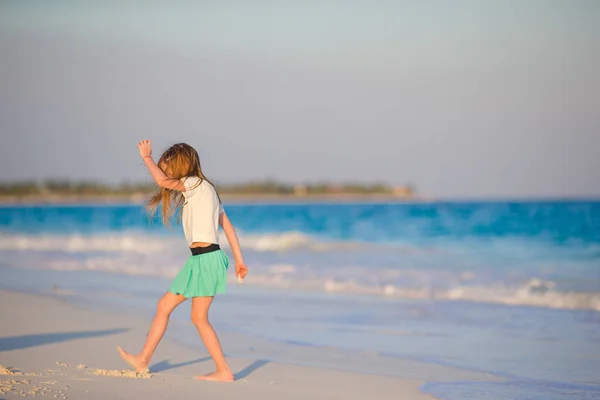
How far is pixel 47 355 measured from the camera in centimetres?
658

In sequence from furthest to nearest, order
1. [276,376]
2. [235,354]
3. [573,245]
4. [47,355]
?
[573,245] < [235,354] < [47,355] < [276,376]

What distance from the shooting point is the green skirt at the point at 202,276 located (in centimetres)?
546

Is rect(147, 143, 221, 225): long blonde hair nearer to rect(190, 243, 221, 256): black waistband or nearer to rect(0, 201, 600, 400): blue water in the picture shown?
rect(190, 243, 221, 256): black waistband

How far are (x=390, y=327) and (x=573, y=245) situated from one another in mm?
15516

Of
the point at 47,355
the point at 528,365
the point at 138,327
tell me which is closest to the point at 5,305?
the point at 138,327

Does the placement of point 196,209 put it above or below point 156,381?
above

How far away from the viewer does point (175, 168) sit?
5445 millimetres

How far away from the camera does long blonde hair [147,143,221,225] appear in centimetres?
545

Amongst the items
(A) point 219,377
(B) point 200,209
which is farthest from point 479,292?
(B) point 200,209

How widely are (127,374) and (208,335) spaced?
625 millimetres

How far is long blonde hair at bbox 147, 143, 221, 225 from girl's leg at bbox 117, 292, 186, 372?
553 millimetres

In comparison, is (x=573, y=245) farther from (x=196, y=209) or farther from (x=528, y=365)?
(x=196, y=209)

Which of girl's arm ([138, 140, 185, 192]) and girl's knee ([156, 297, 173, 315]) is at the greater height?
girl's arm ([138, 140, 185, 192])

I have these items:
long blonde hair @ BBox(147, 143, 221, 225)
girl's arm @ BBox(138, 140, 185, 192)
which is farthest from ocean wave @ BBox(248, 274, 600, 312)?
girl's arm @ BBox(138, 140, 185, 192)
